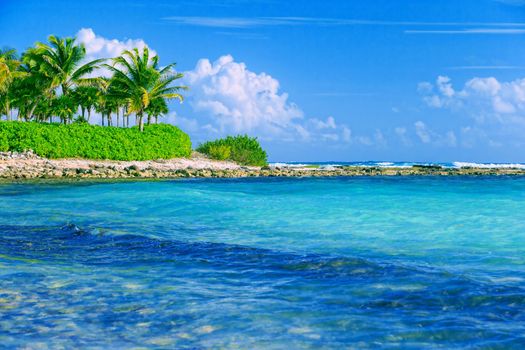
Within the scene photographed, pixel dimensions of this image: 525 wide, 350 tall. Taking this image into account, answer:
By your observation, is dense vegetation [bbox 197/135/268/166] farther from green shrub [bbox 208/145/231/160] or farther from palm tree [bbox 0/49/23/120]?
palm tree [bbox 0/49/23/120]

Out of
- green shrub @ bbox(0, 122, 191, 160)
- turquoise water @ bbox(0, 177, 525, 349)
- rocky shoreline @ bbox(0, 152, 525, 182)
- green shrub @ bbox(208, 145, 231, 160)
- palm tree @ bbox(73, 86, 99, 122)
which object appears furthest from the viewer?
palm tree @ bbox(73, 86, 99, 122)

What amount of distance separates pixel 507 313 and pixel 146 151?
128 ft

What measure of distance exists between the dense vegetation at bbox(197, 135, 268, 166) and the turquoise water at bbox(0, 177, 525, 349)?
116ft

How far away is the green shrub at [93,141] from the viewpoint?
36.7 meters

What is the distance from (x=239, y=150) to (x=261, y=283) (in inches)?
1705

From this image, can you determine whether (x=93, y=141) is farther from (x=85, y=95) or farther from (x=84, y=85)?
(x=85, y=95)

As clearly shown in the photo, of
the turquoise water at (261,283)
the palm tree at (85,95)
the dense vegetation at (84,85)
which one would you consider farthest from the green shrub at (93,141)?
the turquoise water at (261,283)

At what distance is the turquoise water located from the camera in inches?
157

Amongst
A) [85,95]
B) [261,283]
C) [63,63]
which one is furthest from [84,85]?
[261,283]

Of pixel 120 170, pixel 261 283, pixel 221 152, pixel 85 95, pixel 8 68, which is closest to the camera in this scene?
pixel 261 283

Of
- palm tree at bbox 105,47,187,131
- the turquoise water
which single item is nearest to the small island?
palm tree at bbox 105,47,187,131

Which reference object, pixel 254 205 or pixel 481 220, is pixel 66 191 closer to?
pixel 254 205

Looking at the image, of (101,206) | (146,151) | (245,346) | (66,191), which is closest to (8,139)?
(146,151)

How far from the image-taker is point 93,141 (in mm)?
39344
